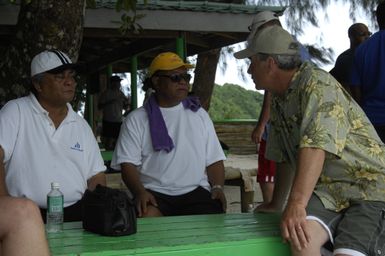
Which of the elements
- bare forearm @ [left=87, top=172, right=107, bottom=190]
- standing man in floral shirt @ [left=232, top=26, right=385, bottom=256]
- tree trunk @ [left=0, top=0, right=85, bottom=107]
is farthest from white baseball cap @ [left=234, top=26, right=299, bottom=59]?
tree trunk @ [left=0, top=0, right=85, bottom=107]

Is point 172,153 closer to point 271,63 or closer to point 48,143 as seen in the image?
point 48,143

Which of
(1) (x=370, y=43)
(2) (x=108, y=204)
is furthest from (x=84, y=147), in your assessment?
(1) (x=370, y=43)

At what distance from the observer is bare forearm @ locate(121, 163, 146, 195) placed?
3533 millimetres

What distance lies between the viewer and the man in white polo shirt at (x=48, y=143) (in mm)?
3084

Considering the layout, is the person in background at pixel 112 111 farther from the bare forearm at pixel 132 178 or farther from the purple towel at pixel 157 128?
the bare forearm at pixel 132 178

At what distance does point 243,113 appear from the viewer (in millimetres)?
27141

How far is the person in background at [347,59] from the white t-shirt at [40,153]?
76.0 inches

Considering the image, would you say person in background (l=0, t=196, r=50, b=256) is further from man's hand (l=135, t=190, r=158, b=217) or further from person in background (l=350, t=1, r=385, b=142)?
person in background (l=350, t=1, r=385, b=142)

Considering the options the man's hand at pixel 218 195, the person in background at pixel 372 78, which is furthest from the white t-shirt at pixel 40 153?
the person in background at pixel 372 78

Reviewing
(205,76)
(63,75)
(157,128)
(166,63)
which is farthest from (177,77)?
(205,76)

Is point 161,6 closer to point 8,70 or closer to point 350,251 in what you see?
point 8,70

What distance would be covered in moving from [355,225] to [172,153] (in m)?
1.47

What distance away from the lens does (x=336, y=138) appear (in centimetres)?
246

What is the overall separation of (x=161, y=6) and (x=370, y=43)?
9.18 feet
